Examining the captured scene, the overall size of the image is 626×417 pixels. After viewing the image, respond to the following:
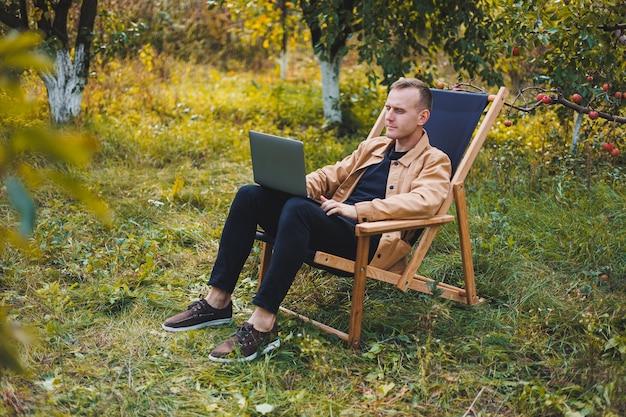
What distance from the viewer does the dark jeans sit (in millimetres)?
2930

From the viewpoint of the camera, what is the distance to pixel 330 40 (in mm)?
5703

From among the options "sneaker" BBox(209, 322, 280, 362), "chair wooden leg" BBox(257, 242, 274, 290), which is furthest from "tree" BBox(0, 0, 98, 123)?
"sneaker" BBox(209, 322, 280, 362)

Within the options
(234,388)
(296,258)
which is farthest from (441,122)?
(234,388)

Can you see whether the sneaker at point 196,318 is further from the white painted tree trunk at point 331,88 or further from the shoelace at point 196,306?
the white painted tree trunk at point 331,88

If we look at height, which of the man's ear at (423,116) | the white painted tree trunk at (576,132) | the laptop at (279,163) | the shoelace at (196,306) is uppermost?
the man's ear at (423,116)

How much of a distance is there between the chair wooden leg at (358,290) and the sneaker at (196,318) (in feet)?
2.00

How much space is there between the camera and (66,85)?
6043 millimetres

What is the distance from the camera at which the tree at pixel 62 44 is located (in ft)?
18.8

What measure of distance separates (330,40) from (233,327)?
309cm

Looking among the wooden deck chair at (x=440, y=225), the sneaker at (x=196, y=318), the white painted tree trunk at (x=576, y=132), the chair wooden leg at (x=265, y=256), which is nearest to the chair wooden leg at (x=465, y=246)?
the wooden deck chair at (x=440, y=225)

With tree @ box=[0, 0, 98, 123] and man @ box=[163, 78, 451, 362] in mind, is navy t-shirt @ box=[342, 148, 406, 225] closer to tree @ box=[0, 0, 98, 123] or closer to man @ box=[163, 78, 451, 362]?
man @ box=[163, 78, 451, 362]

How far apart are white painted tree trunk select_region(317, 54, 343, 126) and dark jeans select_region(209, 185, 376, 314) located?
385 cm

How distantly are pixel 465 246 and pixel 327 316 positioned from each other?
728mm

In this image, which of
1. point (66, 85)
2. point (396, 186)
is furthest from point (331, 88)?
point (396, 186)
